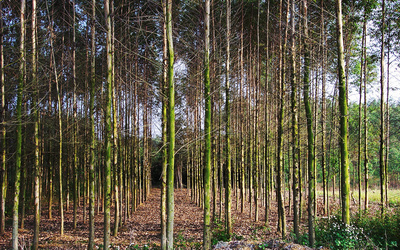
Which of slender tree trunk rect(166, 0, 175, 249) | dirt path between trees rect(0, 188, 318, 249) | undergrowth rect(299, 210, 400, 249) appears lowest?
dirt path between trees rect(0, 188, 318, 249)

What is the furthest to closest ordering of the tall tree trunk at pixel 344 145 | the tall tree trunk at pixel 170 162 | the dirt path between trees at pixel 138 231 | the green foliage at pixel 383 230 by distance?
the dirt path between trees at pixel 138 231 < the tall tree trunk at pixel 344 145 < the green foliage at pixel 383 230 < the tall tree trunk at pixel 170 162

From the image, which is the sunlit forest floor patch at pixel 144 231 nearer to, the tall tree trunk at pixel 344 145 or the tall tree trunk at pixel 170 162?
the tall tree trunk at pixel 344 145

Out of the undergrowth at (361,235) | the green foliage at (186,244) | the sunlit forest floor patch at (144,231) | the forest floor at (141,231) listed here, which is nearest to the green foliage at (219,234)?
the sunlit forest floor patch at (144,231)

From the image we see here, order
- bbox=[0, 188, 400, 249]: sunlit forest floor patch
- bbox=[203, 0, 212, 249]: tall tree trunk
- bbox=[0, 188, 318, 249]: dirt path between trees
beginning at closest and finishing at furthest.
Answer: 1. bbox=[203, 0, 212, 249]: tall tree trunk
2. bbox=[0, 188, 400, 249]: sunlit forest floor patch
3. bbox=[0, 188, 318, 249]: dirt path between trees

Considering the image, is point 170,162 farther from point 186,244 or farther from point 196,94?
point 196,94

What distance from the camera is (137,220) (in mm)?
13031

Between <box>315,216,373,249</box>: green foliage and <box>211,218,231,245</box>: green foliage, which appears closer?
<box>315,216,373,249</box>: green foliage

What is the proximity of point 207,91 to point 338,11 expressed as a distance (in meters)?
4.06

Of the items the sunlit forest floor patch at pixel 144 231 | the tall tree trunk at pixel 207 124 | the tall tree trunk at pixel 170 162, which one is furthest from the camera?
the sunlit forest floor patch at pixel 144 231

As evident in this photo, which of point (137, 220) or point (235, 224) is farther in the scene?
point (137, 220)

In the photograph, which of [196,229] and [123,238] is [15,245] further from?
[196,229]

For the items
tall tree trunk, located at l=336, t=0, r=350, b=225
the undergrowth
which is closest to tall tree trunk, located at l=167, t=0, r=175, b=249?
the undergrowth

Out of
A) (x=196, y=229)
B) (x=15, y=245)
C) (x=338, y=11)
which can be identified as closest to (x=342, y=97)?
(x=338, y=11)

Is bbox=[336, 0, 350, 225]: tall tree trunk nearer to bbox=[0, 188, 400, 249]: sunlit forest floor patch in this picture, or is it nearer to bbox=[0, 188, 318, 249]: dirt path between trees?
bbox=[0, 188, 400, 249]: sunlit forest floor patch
